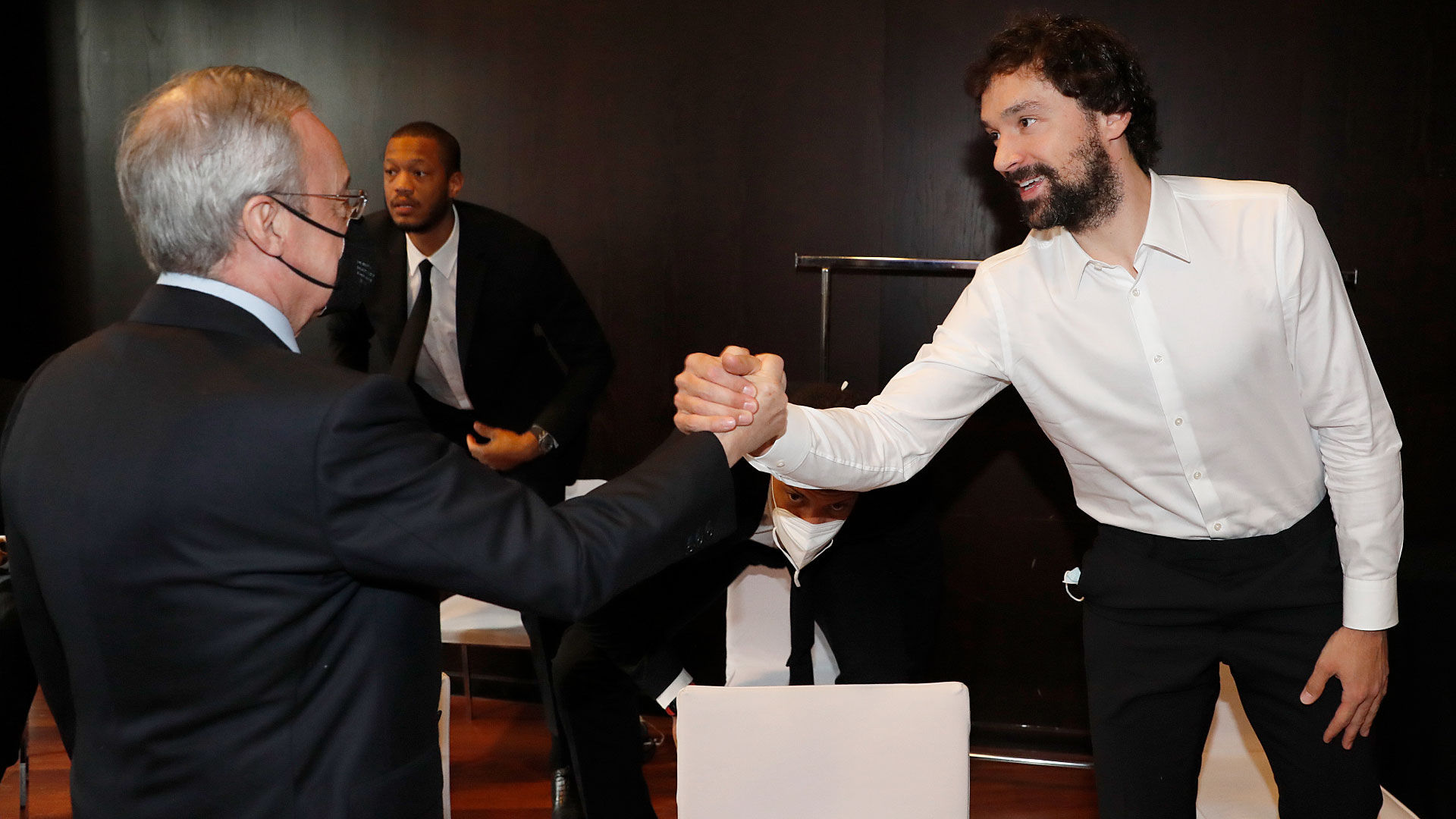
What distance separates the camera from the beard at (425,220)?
3.63 m

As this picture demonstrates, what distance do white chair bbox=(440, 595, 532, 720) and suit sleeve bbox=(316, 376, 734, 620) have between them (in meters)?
2.09

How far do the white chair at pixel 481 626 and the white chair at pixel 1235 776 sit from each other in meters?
1.95

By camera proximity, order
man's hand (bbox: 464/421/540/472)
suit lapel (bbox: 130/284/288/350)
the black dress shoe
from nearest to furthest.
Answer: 1. suit lapel (bbox: 130/284/288/350)
2. the black dress shoe
3. man's hand (bbox: 464/421/540/472)

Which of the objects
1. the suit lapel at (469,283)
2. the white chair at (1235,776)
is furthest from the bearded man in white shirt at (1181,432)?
the suit lapel at (469,283)

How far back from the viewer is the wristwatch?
343 cm

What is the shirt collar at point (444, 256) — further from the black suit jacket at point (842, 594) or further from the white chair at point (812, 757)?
the white chair at point (812, 757)

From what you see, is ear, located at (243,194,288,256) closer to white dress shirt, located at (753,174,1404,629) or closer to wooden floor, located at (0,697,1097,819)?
white dress shirt, located at (753,174,1404,629)

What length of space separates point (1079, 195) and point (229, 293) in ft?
4.63

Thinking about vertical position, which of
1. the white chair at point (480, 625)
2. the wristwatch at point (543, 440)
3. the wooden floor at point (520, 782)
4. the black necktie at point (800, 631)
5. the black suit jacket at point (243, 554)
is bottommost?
the wooden floor at point (520, 782)

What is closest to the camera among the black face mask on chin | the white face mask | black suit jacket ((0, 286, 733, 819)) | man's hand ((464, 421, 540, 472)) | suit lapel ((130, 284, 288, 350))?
black suit jacket ((0, 286, 733, 819))

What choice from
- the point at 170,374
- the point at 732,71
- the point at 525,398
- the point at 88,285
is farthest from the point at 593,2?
the point at 170,374

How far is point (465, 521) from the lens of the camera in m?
1.26

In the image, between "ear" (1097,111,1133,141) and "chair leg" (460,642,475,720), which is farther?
"chair leg" (460,642,475,720)

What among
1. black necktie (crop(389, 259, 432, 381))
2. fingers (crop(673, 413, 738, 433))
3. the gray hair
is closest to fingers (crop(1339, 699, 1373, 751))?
fingers (crop(673, 413, 738, 433))
